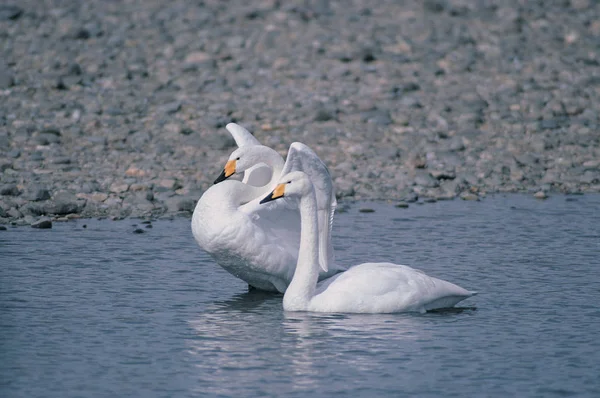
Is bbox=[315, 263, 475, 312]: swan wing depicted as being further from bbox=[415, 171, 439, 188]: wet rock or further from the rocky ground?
bbox=[415, 171, 439, 188]: wet rock

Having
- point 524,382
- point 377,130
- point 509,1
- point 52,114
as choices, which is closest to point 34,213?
point 52,114

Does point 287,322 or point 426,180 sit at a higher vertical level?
point 426,180

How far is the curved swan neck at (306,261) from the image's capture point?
9.61 metres

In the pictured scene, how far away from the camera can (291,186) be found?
963 cm

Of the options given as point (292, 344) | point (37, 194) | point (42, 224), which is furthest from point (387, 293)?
point (37, 194)

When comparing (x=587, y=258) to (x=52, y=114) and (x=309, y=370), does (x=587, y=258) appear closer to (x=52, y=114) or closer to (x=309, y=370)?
(x=309, y=370)

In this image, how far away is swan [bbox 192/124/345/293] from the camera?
9.90 m

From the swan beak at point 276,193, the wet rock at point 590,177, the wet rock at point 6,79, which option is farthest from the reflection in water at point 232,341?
the wet rock at point 6,79

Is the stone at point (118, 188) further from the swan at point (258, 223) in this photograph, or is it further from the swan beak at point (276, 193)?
the swan beak at point (276, 193)

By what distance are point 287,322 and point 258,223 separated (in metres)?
1.24

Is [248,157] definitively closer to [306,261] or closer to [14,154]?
[306,261]

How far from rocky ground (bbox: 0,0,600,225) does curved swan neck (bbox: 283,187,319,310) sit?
4.17m

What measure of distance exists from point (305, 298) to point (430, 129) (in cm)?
834

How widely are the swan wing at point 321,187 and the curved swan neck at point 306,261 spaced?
26 centimetres
